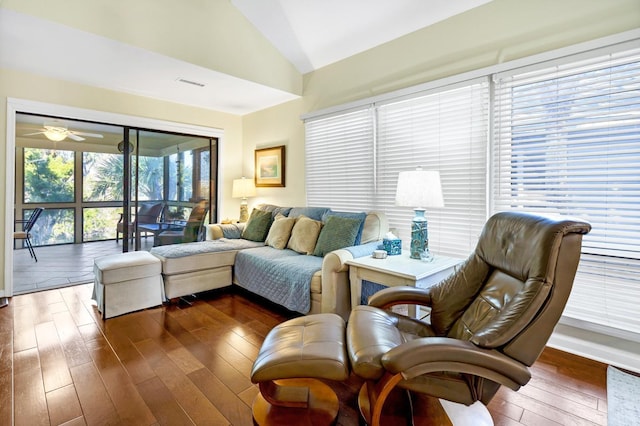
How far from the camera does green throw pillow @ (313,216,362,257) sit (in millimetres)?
3139

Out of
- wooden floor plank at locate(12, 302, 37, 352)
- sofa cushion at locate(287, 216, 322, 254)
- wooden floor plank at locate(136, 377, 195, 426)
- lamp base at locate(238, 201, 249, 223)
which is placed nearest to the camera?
wooden floor plank at locate(136, 377, 195, 426)

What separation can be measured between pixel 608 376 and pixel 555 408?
64cm

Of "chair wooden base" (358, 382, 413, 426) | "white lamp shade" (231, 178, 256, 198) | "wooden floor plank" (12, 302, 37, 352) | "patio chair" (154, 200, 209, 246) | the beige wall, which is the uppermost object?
the beige wall

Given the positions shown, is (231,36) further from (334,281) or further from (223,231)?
(334,281)

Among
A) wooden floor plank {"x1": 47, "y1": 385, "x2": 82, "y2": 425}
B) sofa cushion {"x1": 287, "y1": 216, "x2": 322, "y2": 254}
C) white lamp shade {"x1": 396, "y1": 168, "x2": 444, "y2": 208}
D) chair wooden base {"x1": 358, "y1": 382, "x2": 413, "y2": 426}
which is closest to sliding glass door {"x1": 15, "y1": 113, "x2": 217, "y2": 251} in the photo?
sofa cushion {"x1": 287, "y1": 216, "x2": 322, "y2": 254}

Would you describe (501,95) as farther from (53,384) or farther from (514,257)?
(53,384)

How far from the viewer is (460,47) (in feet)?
9.41

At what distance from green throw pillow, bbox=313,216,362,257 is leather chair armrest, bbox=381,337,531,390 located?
1.84 metres

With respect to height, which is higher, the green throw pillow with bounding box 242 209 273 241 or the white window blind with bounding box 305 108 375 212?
the white window blind with bounding box 305 108 375 212

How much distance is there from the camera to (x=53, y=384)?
195 centimetres

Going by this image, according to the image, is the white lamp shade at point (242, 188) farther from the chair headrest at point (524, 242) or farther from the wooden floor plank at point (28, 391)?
the chair headrest at point (524, 242)

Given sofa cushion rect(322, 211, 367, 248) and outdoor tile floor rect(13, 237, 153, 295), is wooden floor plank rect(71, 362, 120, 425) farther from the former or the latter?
outdoor tile floor rect(13, 237, 153, 295)

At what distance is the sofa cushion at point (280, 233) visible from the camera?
374 centimetres

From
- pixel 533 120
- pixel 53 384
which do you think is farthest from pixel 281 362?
pixel 533 120
